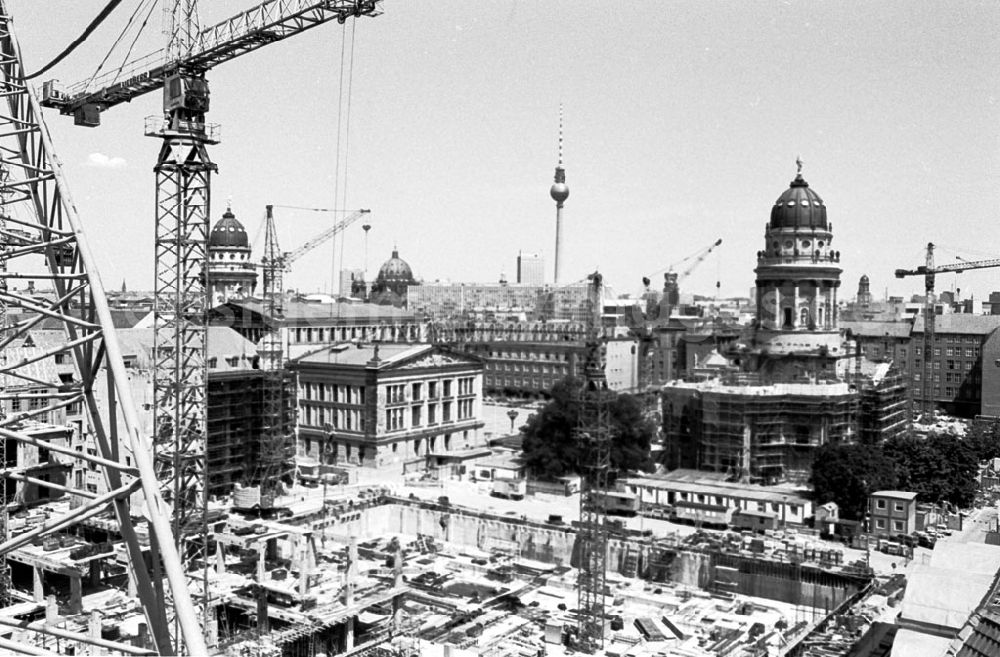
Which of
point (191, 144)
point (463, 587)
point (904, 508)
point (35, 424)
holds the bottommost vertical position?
point (463, 587)

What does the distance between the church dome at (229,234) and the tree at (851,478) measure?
56.3 metres

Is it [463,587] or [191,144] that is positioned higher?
[191,144]

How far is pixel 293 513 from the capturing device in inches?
1628

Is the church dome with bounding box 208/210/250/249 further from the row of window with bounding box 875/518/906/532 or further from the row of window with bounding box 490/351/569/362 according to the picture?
the row of window with bounding box 875/518/906/532

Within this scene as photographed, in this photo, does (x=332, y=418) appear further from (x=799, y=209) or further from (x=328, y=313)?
(x=799, y=209)

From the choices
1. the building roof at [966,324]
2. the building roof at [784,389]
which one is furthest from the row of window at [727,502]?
the building roof at [966,324]

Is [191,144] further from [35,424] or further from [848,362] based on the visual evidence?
[848,362]

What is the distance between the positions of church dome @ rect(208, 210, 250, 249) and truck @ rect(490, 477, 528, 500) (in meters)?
45.1

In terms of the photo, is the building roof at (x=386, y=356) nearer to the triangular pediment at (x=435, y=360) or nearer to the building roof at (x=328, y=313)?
the triangular pediment at (x=435, y=360)

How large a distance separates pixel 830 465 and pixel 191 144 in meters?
29.5

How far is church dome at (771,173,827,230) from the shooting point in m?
50.2

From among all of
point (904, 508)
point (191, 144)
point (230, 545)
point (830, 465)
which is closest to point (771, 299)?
point (830, 465)

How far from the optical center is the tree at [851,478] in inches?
1597

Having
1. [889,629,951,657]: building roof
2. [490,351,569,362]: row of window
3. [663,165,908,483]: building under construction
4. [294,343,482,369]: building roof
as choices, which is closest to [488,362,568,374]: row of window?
[490,351,569,362]: row of window
